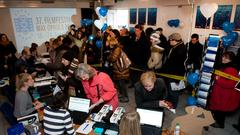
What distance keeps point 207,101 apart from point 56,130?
2933 mm

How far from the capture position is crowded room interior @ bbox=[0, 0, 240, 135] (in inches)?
85.3

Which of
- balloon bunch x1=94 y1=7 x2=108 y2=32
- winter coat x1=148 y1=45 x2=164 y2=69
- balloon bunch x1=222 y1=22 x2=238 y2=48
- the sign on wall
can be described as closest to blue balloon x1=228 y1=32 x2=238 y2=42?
balloon bunch x1=222 y1=22 x2=238 y2=48

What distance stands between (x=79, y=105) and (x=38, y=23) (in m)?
5.65

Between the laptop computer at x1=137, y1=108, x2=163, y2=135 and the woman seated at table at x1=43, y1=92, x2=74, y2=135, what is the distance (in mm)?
788

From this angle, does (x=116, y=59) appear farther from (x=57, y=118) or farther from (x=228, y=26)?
(x=228, y=26)

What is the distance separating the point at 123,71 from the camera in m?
4.23

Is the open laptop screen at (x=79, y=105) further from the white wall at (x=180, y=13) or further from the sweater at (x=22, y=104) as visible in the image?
the white wall at (x=180, y=13)

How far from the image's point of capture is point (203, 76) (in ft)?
11.8

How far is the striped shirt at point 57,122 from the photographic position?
2000 mm

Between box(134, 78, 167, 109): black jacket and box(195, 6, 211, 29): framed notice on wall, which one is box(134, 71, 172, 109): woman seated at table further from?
box(195, 6, 211, 29): framed notice on wall

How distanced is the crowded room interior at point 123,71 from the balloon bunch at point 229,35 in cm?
2

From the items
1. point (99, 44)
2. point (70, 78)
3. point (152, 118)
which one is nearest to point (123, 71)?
point (99, 44)

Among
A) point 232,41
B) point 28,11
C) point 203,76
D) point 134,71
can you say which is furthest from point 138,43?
point 28,11

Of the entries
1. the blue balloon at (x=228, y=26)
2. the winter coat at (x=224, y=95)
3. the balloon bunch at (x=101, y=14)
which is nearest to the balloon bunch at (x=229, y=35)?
the blue balloon at (x=228, y=26)
